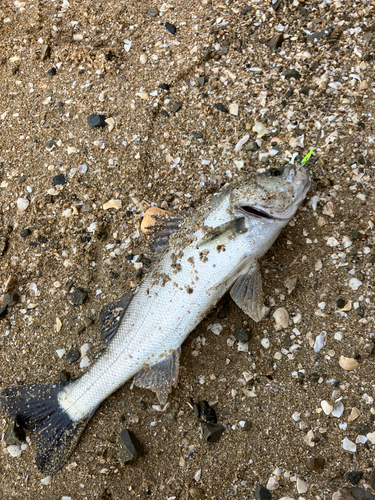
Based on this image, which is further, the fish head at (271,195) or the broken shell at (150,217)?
the broken shell at (150,217)

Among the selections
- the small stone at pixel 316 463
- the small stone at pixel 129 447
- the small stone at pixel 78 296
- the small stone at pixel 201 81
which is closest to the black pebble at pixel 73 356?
the small stone at pixel 78 296

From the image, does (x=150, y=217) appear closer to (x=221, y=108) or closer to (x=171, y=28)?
(x=221, y=108)

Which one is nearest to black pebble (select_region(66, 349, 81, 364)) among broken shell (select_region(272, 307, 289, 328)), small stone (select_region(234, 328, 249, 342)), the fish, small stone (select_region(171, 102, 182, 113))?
the fish

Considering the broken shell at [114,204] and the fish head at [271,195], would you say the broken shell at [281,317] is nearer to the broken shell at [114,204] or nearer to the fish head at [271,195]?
the fish head at [271,195]

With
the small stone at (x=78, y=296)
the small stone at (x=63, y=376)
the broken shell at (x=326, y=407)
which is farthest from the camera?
the small stone at (x=78, y=296)

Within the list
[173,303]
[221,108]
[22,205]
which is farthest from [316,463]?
[22,205]

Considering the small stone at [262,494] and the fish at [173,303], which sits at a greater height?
the fish at [173,303]
